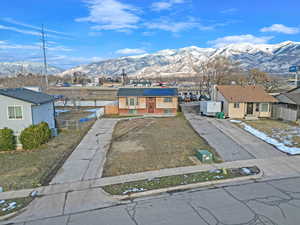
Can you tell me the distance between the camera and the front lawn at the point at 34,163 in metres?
10.0

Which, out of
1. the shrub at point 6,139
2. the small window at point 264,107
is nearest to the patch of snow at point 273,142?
the small window at point 264,107

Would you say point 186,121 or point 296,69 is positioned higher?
point 296,69

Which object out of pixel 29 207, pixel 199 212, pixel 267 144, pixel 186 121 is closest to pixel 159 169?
pixel 199 212

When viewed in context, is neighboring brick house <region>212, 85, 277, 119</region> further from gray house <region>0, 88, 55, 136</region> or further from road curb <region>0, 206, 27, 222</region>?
road curb <region>0, 206, 27, 222</region>

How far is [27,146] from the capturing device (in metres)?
15.8

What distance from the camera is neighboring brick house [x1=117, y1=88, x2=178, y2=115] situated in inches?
1158

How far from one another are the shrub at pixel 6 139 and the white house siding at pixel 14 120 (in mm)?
488

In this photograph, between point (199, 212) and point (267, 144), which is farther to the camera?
point (267, 144)

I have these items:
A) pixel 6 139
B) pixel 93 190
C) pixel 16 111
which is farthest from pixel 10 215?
pixel 16 111

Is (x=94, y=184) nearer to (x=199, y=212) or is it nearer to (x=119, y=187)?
(x=119, y=187)

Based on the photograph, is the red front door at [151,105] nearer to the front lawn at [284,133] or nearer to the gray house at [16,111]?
the front lawn at [284,133]

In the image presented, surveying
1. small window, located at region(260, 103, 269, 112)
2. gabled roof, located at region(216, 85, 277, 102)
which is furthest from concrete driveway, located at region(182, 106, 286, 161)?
small window, located at region(260, 103, 269, 112)

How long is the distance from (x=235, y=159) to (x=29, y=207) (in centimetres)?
1055

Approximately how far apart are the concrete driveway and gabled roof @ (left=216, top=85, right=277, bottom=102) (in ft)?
17.9
